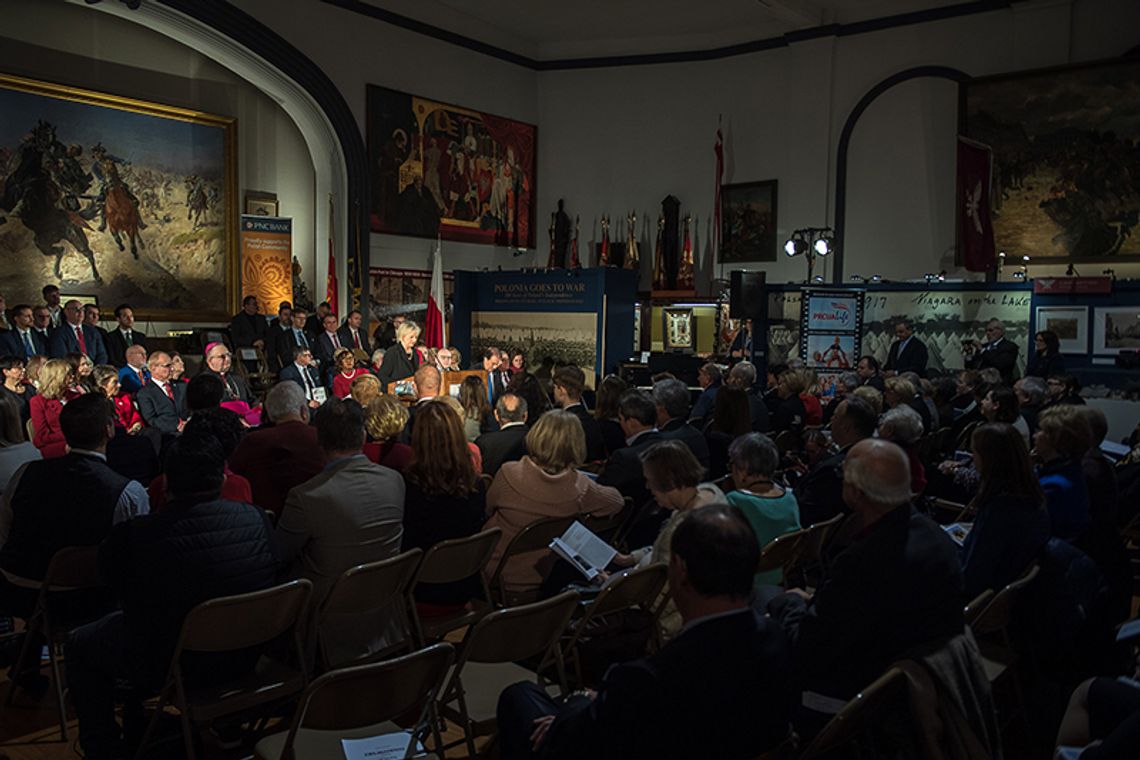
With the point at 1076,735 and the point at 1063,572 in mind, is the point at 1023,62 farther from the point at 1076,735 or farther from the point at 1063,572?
the point at 1076,735

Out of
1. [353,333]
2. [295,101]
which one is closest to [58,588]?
[353,333]

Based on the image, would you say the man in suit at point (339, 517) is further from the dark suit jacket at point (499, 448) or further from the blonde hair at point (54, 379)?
the blonde hair at point (54, 379)

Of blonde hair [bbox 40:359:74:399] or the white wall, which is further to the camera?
the white wall

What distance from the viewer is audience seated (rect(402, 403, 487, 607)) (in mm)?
3750

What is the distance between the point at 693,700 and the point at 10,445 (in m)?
3.76

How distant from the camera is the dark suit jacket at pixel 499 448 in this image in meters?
5.30

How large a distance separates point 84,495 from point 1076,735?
356cm

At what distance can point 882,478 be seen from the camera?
8.87ft

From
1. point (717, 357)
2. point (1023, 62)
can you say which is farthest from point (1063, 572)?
point (1023, 62)

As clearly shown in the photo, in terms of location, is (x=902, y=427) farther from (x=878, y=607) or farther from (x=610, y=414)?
(x=878, y=607)

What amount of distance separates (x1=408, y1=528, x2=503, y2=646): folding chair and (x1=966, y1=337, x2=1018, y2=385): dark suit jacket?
9.85 m

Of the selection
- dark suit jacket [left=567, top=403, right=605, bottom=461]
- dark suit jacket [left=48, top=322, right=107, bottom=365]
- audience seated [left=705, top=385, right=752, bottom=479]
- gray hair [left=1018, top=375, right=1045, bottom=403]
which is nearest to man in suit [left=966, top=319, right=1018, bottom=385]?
gray hair [left=1018, top=375, right=1045, bottom=403]

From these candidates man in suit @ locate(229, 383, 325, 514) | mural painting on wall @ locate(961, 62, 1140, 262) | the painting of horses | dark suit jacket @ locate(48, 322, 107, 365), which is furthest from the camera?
mural painting on wall @ locate(961, 62, 1140, 262)

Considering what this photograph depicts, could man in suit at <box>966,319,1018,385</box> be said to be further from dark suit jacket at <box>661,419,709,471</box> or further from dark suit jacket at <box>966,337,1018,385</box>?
dark suit jacket at <box>661,419,709,471</box>
